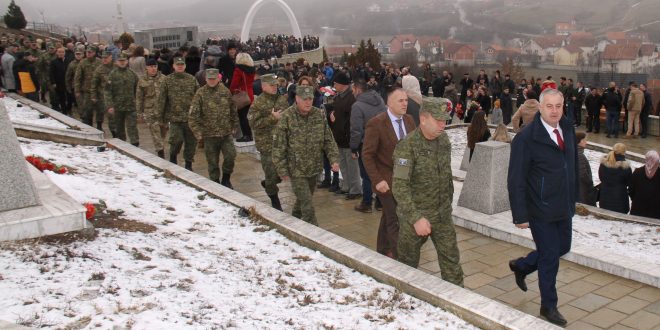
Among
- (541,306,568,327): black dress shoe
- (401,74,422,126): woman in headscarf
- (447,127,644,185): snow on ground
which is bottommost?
(447,127,644,185): snow on ground

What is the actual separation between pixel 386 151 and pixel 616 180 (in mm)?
5123

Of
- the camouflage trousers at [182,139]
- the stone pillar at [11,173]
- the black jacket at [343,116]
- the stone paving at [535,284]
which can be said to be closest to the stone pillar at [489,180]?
the stone paving at [535,284]

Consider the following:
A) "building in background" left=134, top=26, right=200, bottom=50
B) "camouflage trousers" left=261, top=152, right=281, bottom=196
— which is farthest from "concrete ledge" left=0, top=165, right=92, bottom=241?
"building in background" left=134, top=26, right=200, bottom=50

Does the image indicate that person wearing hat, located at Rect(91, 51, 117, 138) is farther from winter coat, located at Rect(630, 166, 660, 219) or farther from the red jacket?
winter coat, located at Rect(630, 166, 660, 219)

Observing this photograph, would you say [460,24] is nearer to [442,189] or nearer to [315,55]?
[315,55]

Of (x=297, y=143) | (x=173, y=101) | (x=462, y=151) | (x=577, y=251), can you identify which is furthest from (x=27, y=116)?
(x=577, y=251)

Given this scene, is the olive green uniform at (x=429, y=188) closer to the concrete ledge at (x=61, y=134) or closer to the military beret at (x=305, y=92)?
the military beret at (x=305, y=92)

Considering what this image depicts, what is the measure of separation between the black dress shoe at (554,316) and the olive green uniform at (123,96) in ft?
29.3

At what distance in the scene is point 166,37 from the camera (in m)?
28.3

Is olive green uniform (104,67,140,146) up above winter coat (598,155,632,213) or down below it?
above

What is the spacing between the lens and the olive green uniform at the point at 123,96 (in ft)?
36.4

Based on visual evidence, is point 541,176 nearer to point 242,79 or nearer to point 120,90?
point 242,79

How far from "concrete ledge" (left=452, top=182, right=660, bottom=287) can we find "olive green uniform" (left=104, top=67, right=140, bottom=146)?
22.2ft

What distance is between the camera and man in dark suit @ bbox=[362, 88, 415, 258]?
19.9 feet
